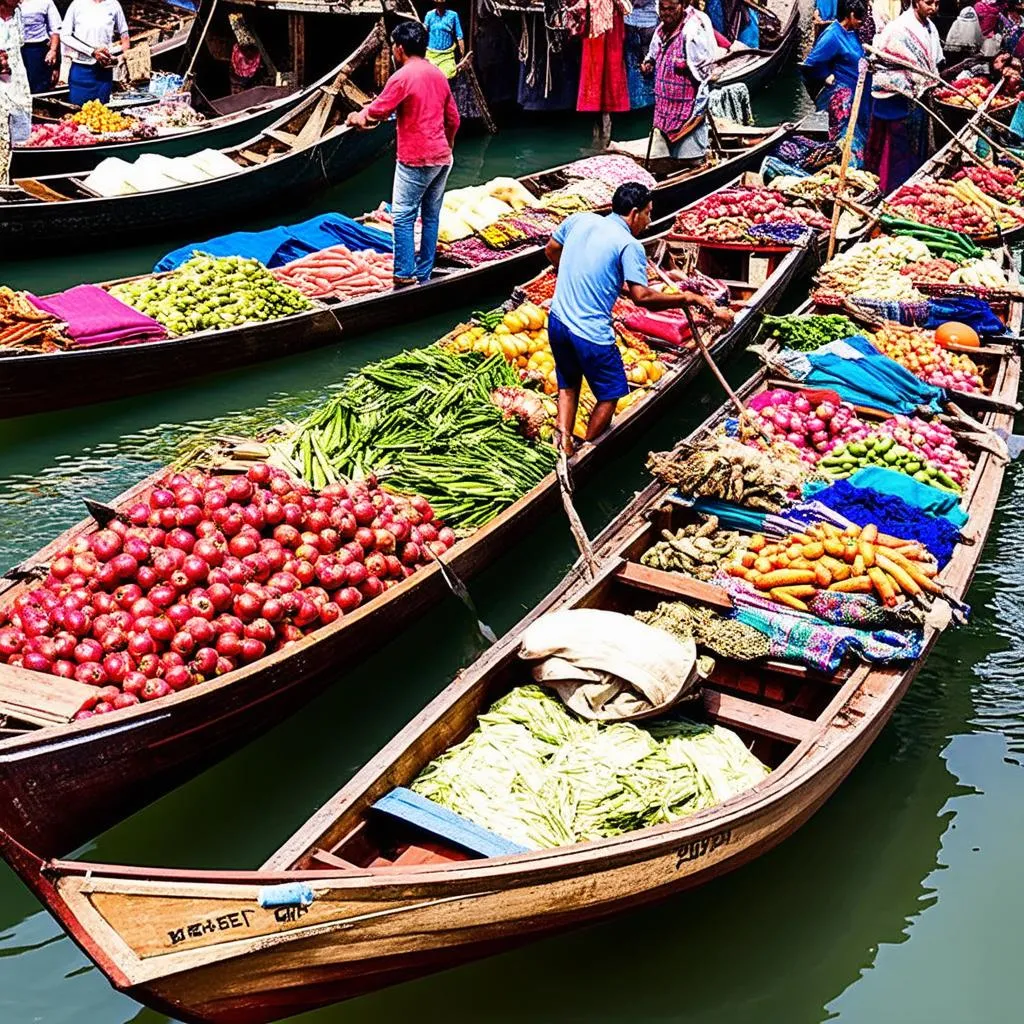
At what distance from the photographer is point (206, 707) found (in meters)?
4.50

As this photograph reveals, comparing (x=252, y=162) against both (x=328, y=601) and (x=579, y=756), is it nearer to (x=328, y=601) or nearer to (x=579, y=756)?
(x=328, y=601)

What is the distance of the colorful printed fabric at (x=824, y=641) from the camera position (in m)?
4.93

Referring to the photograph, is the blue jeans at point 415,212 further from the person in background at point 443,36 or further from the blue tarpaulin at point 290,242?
the person in background at point 443,36

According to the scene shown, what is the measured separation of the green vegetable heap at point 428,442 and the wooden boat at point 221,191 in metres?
4.50

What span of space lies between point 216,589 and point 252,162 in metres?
8.09

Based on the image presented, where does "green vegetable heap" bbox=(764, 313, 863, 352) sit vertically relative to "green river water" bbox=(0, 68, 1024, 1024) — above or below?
above

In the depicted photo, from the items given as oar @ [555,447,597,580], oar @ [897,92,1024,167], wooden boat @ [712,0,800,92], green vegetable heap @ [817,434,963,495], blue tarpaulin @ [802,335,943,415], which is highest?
wooden boat @ [712,0,800,92]

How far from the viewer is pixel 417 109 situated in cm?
882

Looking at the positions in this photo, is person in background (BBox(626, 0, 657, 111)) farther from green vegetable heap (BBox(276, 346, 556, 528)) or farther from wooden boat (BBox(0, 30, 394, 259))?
green vegetable heap (BBox(276, 346, 556, 528))

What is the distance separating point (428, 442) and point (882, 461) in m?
2.44

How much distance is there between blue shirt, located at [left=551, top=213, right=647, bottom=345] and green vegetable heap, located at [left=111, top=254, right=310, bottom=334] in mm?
2683

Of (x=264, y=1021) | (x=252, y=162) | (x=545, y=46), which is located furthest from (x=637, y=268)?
(x=545, y=46)

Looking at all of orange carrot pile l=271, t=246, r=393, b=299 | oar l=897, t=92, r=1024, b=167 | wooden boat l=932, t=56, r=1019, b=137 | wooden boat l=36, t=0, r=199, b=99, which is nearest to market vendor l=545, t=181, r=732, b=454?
orange carrot pile l=271, t=246, r=393, b=299

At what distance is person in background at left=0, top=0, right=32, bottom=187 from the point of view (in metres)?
9.65
